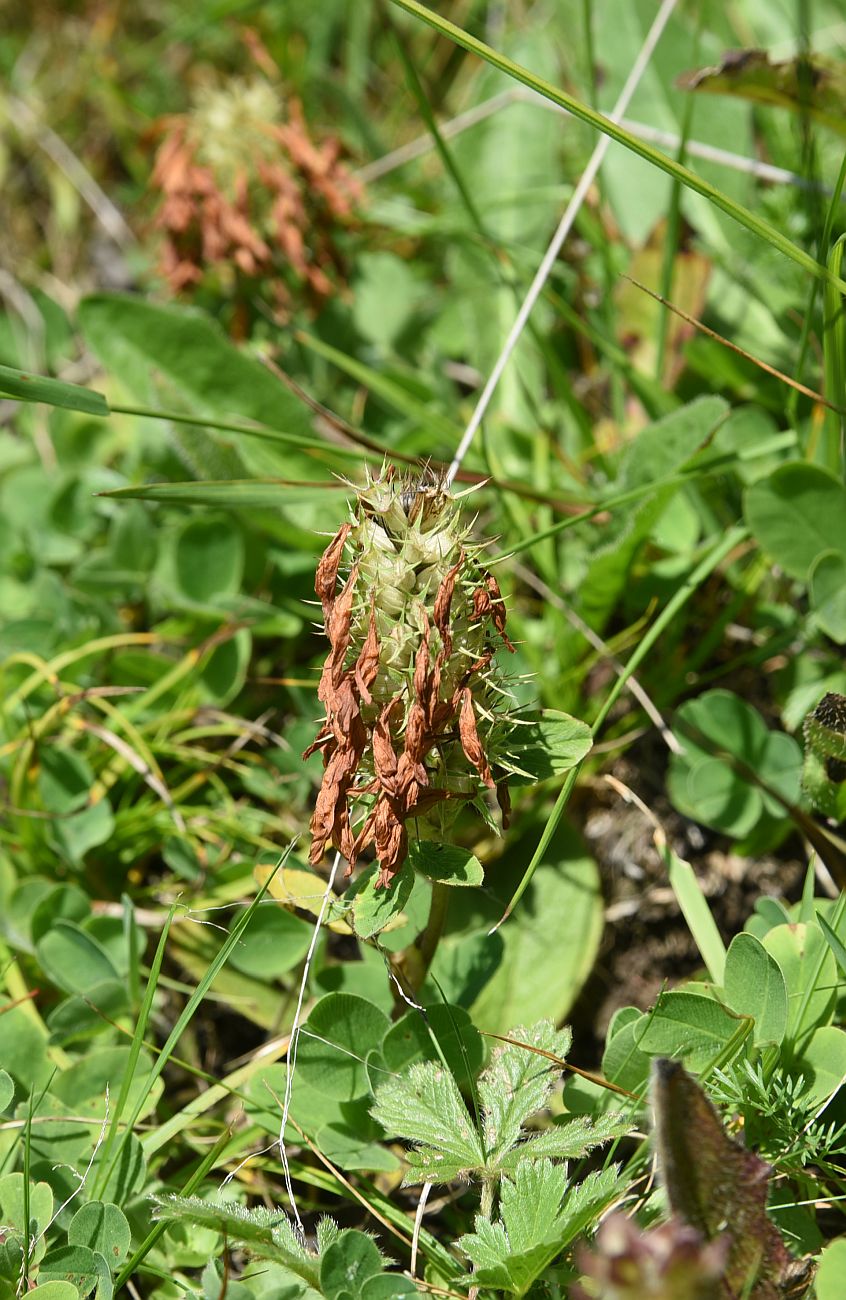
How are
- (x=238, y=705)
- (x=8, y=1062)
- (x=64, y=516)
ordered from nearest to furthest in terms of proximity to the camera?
(x=8, y=1062) → (x=238, y=705) → (x=64, y=516)

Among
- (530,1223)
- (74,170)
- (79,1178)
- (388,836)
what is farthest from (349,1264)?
(74,170)

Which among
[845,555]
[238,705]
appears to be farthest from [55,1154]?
[845,555]

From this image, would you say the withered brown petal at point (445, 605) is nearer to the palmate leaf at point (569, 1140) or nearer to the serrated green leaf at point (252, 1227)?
the palmate leaf at point (569, 1140)

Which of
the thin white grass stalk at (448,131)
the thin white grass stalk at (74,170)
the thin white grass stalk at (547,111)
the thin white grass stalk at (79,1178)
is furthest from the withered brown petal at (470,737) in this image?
the thin white grass stalk at (74,170)

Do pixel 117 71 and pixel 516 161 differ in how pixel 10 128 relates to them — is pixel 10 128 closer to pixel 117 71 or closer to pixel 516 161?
pixel 117 71

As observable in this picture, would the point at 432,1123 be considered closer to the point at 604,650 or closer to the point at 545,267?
the point at 604,650

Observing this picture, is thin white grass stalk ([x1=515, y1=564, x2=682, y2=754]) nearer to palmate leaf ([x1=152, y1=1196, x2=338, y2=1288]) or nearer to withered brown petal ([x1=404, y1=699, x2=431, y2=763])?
withered brown petal ([x1=404, y1=699, x2=431, y2=763])
